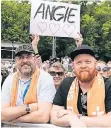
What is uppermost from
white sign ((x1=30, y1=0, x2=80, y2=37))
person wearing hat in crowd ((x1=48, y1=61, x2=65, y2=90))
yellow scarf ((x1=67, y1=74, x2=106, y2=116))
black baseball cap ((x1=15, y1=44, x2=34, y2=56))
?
white sign ((x1=30, y1=0, x2=80, y2=37))

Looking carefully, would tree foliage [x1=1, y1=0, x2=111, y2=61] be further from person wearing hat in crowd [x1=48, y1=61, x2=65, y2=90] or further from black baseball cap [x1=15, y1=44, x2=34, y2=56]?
black baseball cap [x1=15, y1=44, x2=34, y2=56]

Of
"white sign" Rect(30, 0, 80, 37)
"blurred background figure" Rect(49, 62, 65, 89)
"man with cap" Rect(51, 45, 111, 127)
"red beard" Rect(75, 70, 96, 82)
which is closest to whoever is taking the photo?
"man with cap" Rect(51, 45, 111, 127)

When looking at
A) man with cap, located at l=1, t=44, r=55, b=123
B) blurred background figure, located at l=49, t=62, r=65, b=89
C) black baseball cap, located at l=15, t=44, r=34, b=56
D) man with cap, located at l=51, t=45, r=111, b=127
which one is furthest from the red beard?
blurred background figure, located at l=49, t=62, r=65, b=89

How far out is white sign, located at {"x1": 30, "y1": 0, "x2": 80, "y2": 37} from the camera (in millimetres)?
6430

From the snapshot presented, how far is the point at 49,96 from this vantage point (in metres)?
3.19

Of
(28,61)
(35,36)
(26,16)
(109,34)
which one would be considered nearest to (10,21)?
(26,16)

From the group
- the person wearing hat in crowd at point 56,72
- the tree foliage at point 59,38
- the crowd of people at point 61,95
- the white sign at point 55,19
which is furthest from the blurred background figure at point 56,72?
the tree foliage at point 59,38

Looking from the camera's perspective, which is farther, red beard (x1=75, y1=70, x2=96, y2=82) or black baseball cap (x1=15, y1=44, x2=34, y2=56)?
black baseball cap (x1=15, y1=44, x2=34, y2=56)

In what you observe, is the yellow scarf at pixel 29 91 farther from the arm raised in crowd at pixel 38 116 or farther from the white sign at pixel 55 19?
the white sign at pixel 55 19

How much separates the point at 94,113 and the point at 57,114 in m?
0.30

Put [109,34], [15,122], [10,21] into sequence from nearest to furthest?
[15,122] < [10,21] < [109,34]

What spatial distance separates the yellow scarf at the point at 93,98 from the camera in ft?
9.43

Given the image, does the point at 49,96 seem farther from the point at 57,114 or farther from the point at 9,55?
the point at 9,55

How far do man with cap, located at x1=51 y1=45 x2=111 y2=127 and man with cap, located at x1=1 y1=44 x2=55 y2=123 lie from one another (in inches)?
4.8
